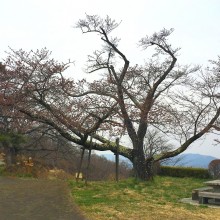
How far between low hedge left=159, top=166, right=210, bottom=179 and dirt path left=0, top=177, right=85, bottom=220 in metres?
9.01

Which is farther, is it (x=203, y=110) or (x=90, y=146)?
(x=203, y=110)

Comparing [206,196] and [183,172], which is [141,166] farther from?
[183,172]

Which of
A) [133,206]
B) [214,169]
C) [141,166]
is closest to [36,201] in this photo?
[133,206]

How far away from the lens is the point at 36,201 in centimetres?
833

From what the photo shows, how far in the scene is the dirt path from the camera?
6812mm

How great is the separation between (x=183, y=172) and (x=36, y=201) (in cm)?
1224

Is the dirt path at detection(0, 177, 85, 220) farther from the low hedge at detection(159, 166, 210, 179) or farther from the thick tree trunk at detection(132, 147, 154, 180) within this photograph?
the low hedge at detection(159, 166, 210, 179)

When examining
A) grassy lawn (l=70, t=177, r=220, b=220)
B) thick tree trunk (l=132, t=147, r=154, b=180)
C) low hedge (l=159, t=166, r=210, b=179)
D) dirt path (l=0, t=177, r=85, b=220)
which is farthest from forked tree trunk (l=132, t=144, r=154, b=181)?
low hedge (l=159, t=166, r=210, b=179)

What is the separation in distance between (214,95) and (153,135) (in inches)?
837

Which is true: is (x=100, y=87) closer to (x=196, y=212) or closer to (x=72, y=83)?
(x=72, y=83)

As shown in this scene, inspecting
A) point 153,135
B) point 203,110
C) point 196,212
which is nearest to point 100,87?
point 203,110

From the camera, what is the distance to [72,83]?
13820 mm

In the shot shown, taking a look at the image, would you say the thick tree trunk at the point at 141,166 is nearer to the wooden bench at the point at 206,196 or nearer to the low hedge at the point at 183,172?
the wooden bench at the point at 206,196

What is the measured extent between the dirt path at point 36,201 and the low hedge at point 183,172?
901 cm
